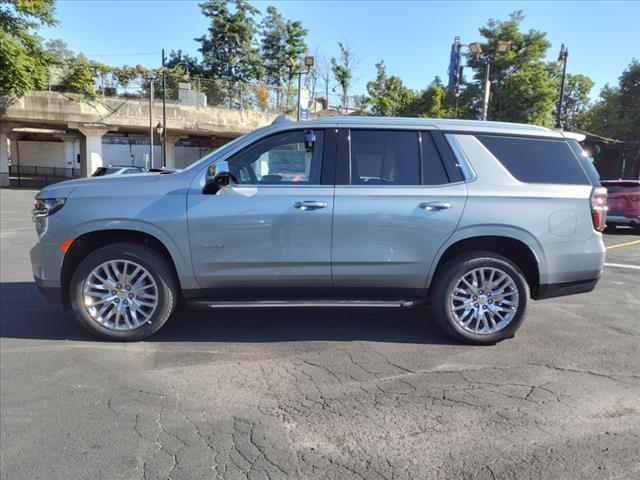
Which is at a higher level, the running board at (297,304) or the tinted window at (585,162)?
the tinted window at (585,162)

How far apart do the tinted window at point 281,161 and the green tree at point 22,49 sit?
1035 inches

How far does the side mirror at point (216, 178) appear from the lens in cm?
432

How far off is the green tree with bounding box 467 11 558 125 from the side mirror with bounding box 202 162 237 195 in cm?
3143

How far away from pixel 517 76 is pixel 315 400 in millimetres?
33046

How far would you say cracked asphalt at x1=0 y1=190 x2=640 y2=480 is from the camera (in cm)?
288

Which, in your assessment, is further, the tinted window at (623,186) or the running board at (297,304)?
the tinted window at (623,186)

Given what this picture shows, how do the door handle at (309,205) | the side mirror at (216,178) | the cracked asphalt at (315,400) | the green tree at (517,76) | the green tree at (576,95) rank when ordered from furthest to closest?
the green tree at (576,95), the green tree at (517,76), the door handle at (309,205), the side mirror at (216,178), the cracked asphalt at (315,400)

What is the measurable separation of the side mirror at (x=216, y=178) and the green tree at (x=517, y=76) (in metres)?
31.4

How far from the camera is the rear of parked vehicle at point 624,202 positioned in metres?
13.5

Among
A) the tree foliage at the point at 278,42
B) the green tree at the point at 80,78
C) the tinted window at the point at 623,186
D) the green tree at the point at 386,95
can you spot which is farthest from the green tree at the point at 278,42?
the tinted window at the point at 623,186

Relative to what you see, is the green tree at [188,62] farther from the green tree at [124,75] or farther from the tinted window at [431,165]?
the tinted window at [431,165]

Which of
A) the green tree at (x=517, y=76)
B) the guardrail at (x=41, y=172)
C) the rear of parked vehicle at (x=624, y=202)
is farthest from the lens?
the guardrail at (x=41, y=172)

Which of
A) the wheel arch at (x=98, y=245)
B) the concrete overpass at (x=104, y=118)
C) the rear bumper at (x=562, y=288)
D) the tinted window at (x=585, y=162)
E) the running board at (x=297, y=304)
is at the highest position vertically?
the concrete overpass at (x=104, y=118)

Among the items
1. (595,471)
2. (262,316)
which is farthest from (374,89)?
(595,471)
